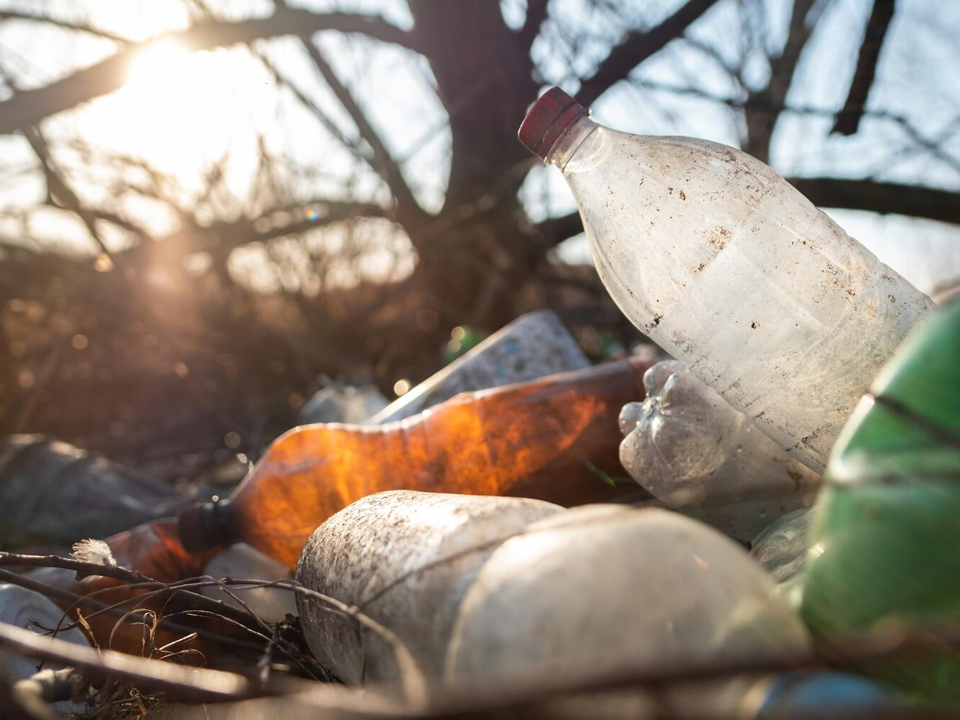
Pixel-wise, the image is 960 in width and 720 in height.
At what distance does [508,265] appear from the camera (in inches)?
163

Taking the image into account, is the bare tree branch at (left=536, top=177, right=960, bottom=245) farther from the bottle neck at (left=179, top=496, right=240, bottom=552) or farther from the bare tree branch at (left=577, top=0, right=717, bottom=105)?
the bottle neck at (left=179, top=496, right=240, bottom=552)

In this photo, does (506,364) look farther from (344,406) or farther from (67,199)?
(67,199)

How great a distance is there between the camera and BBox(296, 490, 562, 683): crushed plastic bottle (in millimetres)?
786

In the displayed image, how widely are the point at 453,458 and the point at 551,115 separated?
0.88m

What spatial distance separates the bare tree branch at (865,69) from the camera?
6.41 feet

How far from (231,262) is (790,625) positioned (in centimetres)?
454

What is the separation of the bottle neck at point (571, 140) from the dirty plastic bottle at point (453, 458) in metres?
0.66

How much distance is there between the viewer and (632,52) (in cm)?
350

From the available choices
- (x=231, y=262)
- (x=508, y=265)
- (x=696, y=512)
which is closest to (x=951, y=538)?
(x=696, y=512)

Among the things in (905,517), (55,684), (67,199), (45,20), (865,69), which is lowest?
(905,517)

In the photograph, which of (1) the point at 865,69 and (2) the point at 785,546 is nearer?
(2) the point at 785,546

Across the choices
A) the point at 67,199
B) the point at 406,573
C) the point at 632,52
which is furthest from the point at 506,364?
the point at 67,199

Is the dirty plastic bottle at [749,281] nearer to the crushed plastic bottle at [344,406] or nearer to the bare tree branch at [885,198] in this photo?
the crushed plastic bottle at [344,406]

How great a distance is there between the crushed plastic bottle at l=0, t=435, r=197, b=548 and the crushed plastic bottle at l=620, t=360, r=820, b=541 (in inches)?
58.2
